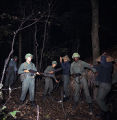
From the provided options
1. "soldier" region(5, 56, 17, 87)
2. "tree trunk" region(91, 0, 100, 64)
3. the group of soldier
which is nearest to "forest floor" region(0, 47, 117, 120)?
the group of soldier

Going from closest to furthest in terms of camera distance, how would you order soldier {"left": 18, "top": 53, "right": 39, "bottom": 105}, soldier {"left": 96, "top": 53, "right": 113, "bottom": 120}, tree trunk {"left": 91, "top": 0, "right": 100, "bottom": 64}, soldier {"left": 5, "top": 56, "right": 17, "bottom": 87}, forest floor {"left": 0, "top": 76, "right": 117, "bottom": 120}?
1. soldier {"left": 96, "top": 53, "right": 113, "bottom": 120}
2. forest floor {"left": 0, "top": 76, "right": 117, "bottom": 120}
3. soldier {"left": 18, "top": 53, "right": 39, "bottom": 105}
4. tree trunk {"left": 91, "top": 0, "right": 100, "bottom": 64}
5. soldier {"left": 5, "top": 56, "right": 17, "bottom": 87}

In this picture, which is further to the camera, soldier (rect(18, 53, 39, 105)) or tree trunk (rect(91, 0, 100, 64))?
tree trunk (rect(91, 0, 100, 64))

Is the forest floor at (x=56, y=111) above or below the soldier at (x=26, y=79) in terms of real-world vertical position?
below

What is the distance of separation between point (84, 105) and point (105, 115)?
190 centimetres

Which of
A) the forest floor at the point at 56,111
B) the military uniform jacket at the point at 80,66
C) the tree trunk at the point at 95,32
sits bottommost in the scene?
the forest floor at the point at 56,111

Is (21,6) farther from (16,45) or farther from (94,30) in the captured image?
(94,30)

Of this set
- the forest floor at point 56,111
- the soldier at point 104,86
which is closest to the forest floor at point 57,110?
the forest floor at point 56,111

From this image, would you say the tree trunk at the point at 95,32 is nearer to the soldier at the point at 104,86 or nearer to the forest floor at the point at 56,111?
the soldier at the point at 104,86

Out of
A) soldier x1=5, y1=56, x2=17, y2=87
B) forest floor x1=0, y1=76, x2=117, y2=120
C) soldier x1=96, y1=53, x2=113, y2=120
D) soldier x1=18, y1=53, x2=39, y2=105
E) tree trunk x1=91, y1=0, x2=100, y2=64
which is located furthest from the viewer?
soldier x1=5, y1=56, x2=17, y2=87

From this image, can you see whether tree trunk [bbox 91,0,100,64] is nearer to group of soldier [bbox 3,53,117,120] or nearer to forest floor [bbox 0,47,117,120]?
group of soldier [bbox 3,53,117,120]

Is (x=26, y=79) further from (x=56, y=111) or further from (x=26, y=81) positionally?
(x=56, y=111)

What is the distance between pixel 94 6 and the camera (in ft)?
26.5

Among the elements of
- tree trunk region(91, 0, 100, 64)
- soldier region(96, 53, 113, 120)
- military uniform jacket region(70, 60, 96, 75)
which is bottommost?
soldier region(96, 53, 113, 120)

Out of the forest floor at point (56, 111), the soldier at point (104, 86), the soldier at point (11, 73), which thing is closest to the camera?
the soldier at point (104, 86)
